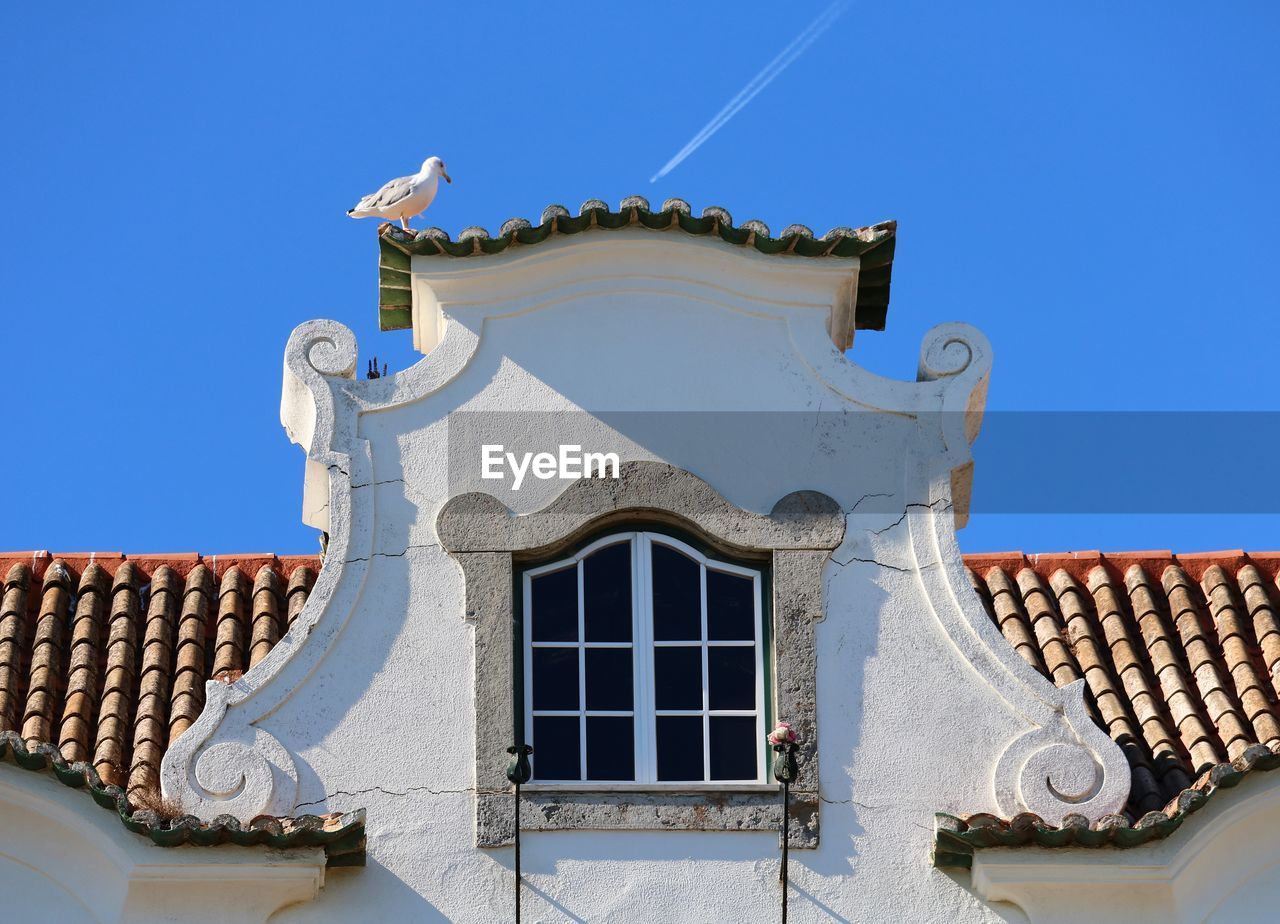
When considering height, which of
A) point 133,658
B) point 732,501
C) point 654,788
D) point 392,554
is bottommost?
point 654,788

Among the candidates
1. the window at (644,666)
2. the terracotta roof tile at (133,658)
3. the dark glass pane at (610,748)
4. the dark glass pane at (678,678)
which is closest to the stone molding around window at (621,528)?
the window at (644,666)

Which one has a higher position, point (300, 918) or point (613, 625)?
point (613, 625)

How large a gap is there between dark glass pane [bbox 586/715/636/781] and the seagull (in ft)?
9.74

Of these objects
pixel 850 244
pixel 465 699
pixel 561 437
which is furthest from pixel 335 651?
pixel 850 244

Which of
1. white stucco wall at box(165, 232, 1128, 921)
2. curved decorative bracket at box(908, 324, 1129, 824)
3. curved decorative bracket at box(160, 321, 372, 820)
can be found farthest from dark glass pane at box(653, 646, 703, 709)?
curved decorative bracket at box(160, 321, 372, 820)

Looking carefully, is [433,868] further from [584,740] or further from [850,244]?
[850,244]

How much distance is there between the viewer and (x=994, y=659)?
12.2 m

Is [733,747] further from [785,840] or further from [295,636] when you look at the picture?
[295,636]

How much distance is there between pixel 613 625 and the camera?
12.2m

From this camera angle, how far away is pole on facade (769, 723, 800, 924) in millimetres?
11203

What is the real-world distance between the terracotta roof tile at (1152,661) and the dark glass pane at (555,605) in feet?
6.50

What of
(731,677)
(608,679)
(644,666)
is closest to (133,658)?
(608,679)

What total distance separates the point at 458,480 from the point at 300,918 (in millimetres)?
2264

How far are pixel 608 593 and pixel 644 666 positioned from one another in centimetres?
43
